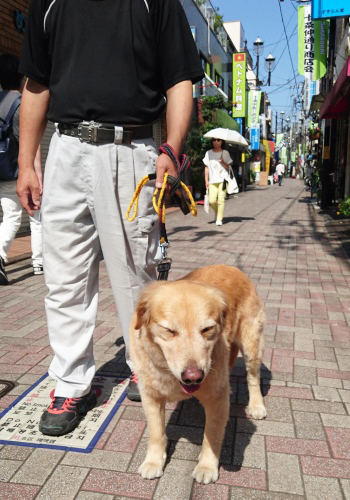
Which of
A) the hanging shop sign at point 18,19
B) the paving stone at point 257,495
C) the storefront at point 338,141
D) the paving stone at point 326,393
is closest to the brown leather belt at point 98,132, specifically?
the paving stone at point 257,495

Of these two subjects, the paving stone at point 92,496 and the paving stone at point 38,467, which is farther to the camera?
the paving stone at point 38,467

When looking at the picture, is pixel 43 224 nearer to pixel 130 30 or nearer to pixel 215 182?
pixel 130 30

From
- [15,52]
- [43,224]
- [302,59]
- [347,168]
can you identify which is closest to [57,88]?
[43,224]

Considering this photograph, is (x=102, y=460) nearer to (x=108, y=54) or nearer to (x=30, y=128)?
(x=30, y=128)

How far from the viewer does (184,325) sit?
5.96ft

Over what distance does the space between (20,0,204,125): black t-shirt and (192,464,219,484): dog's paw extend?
5.98ft

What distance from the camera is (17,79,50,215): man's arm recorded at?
7.92 ft

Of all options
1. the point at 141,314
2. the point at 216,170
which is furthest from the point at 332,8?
the point at 141,314

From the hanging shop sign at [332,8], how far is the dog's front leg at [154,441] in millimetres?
9396

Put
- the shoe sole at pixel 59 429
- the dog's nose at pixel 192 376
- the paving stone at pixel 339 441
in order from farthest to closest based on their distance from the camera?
the shoe sole at pixel 59 429, the paving stone at pixel 339 441, the dog's nose at pixel 192 376

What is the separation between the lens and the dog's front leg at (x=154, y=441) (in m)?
2.09

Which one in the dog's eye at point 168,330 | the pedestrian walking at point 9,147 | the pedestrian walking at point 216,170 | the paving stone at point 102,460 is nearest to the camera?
the dog's eye at point 168,330

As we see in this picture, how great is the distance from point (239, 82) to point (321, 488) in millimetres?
26390

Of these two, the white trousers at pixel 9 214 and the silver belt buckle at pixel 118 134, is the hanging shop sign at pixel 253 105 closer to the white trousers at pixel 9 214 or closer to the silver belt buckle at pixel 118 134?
the white trousers at pixel 9 214
